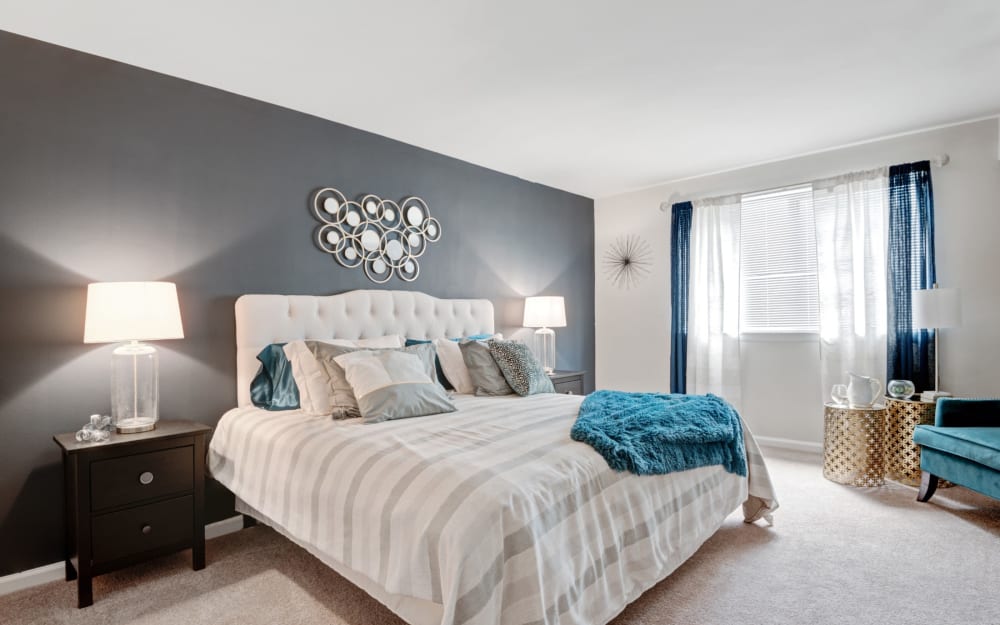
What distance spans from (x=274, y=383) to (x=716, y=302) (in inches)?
146

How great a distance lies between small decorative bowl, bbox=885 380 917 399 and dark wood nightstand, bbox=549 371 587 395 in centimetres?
213

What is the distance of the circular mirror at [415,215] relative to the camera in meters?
3.88

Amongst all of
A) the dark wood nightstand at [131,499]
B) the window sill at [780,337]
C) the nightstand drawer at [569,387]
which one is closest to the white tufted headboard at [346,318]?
the dark wood nightstand at [131,499]

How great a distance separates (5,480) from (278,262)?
1604 millimetres

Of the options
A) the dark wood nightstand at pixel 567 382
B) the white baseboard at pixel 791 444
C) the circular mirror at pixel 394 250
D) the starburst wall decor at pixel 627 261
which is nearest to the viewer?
the circular mirror at pixel 394 250

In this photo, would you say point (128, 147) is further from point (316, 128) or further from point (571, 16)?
point (571, 16)

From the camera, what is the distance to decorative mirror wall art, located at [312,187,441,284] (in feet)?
11.3

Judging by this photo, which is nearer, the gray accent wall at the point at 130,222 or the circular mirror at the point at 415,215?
the gray accent wall at the point at 130,222

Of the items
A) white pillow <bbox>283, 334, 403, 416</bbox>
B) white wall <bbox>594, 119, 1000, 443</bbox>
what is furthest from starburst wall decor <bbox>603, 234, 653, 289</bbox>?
white pillow <bbox>283, 334, 403, 416</bbox>

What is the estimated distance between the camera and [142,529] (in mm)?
2287

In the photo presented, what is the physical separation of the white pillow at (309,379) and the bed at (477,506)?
0.34 feet

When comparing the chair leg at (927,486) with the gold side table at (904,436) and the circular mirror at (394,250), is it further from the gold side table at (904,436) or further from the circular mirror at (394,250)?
the circular mirror at (394,250)

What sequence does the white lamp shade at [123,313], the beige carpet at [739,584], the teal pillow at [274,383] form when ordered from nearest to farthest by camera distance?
1. the beige carpet at [739,584]
2. the white lamp shade at [123,313]
3. the teal pillow at [274,383]

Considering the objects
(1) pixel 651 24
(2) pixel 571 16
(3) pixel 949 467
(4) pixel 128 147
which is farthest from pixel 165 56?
(3) pixel 949 467
